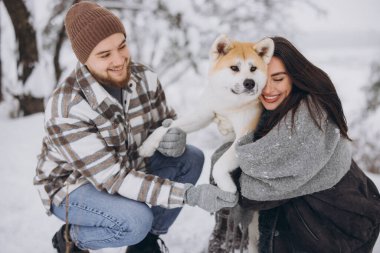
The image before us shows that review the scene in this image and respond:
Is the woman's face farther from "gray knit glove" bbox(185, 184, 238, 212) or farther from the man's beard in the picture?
the man's beard

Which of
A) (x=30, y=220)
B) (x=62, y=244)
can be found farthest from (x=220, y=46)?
(x=30, y=220)

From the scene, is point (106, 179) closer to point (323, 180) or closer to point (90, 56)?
point (90, 56)

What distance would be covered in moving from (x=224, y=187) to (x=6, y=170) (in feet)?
7.00

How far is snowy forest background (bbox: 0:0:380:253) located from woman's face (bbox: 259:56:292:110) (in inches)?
40.5

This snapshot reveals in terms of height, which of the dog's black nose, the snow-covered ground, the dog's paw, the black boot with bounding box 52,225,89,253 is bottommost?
the snow-covered ground

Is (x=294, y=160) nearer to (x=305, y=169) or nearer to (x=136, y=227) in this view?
(x=305, y=169)

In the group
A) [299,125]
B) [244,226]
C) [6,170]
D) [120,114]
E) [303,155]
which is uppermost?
[299,125]

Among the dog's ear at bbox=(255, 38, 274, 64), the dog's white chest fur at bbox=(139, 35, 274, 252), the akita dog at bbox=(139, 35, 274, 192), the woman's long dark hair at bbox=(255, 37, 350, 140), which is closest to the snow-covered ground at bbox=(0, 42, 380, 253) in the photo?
the dog's white chest fur at bbox=(139, 35, 274, 252)

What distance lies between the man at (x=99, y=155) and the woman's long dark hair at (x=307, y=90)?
0.49 m

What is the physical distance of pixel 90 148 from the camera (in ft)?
5.21

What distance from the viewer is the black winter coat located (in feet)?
4.93

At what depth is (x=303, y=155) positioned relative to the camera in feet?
4.70

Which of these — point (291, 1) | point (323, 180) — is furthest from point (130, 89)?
point (291, 1)

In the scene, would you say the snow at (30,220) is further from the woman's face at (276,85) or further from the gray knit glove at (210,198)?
the woman's face at (276,85)
